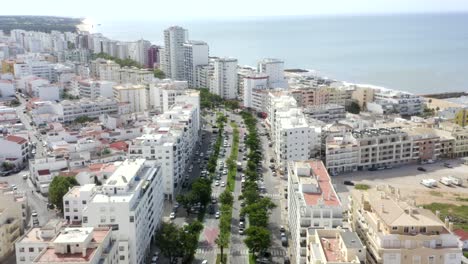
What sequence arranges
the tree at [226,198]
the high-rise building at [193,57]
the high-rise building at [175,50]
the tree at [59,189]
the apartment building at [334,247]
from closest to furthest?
the apartment building at [334,247] → the tree at [59,189] → the tree at [226,198] → the high-rise building at [193,57] → the high-rise building at [175,50]

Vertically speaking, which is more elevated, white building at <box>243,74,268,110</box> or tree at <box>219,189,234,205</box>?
white building at <box>243,74,268,110</box>

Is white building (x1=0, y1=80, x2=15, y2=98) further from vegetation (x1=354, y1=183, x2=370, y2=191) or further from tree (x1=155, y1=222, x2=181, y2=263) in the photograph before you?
tree (x1=155, y1=222, x2=181, y2=263)

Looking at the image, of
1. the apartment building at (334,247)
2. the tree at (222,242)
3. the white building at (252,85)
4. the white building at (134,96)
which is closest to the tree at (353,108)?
the white building at (252,85)

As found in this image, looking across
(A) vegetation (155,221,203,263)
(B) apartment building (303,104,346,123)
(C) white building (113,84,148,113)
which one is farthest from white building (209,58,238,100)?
(A) vegetation (155,221,203,263)

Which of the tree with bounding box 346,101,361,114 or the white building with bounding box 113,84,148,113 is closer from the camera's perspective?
the white building with bounding box 113,84,148,113

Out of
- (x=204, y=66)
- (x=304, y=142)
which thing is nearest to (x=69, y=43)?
(x=204, y=66)

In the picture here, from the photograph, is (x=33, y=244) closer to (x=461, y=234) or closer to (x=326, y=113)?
(x=461, y=234)

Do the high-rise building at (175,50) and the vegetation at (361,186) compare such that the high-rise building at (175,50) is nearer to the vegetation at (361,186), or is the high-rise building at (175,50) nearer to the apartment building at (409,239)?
the vegetation at (361,186)
